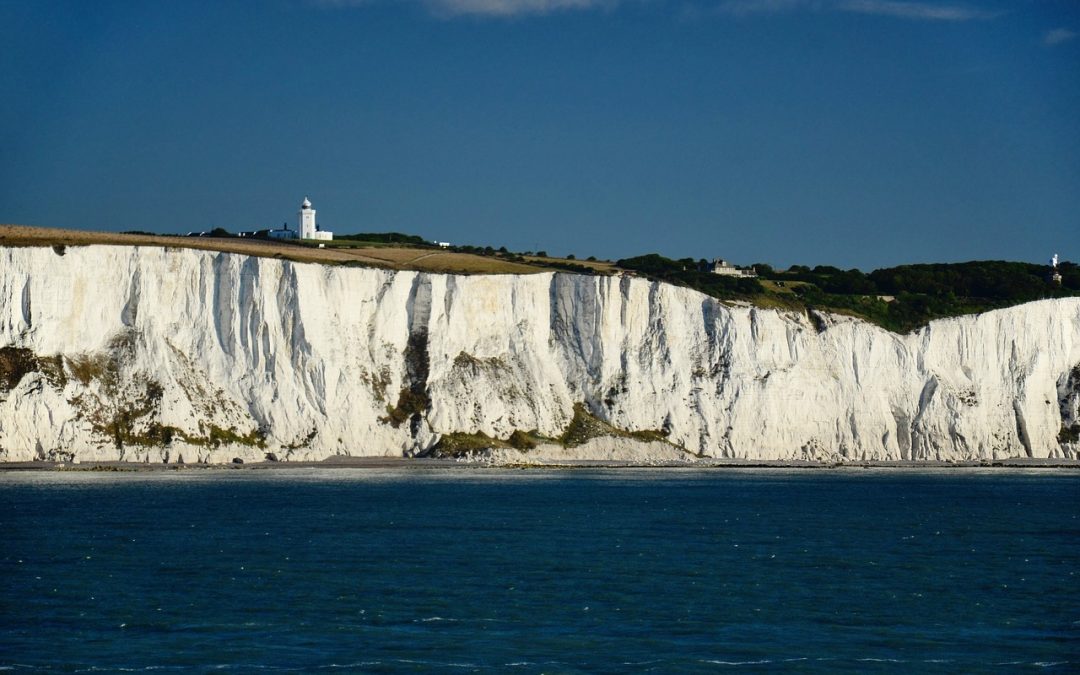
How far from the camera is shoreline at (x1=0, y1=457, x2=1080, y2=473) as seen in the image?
68875 mm

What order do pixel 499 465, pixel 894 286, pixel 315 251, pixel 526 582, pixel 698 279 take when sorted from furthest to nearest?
pixel 894 286
pixel 698 279
pixel 315 251
pixel 499 465
pixel 526 582

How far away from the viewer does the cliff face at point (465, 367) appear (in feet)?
237

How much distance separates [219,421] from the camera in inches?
2904

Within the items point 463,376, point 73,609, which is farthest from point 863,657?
point 463,376

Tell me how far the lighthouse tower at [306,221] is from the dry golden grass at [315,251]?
48.8 feet

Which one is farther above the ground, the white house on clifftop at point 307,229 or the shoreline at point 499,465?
the white house on clifftop at point 307,229

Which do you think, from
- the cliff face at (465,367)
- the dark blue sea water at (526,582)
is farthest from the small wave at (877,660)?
the cliff face at (465,367)

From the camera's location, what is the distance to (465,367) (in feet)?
269

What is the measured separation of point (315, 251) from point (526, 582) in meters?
59.0

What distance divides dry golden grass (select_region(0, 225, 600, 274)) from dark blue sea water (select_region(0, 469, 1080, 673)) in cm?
2167

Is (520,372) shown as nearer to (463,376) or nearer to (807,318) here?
(463,376)

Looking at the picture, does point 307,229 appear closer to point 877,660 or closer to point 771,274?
point 771,274

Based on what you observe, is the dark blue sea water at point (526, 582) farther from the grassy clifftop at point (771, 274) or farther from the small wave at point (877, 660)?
the grassy clifftop at point (771, 274)

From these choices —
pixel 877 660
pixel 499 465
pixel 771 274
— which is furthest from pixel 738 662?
pixel 771 274
